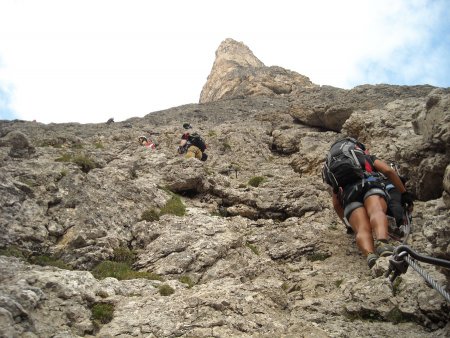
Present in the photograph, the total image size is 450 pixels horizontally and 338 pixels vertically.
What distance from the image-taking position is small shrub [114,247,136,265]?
1086cm

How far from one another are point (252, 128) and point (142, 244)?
17595 mm

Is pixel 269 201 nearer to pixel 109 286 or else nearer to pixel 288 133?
pixel 109 286

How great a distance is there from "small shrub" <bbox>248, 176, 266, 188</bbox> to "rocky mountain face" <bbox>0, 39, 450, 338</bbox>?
0.08 metres

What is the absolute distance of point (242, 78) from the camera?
5722 centimetres

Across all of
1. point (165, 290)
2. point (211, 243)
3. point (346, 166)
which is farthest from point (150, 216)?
point (346, 166)

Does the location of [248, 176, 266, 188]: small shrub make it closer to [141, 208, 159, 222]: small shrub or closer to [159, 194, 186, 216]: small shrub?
[159, 194, 186, 216]: small shrub

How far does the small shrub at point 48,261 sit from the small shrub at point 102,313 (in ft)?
8.43

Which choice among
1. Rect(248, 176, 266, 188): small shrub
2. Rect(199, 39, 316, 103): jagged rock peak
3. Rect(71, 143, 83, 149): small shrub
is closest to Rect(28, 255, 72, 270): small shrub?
Rect(248, 176, 266, 188): small shrub

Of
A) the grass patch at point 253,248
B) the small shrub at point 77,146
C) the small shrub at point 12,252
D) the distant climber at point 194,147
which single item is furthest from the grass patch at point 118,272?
the small shrub at point 77,146

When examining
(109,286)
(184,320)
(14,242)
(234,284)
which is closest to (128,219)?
(14,242)

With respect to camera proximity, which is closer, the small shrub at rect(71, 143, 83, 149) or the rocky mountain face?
the rocky mountain face

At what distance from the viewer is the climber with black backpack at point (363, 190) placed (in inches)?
368

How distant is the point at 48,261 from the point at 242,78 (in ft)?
162

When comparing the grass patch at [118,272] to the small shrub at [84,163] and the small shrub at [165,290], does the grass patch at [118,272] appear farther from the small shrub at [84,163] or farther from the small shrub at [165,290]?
the small shrub at [84,163]
